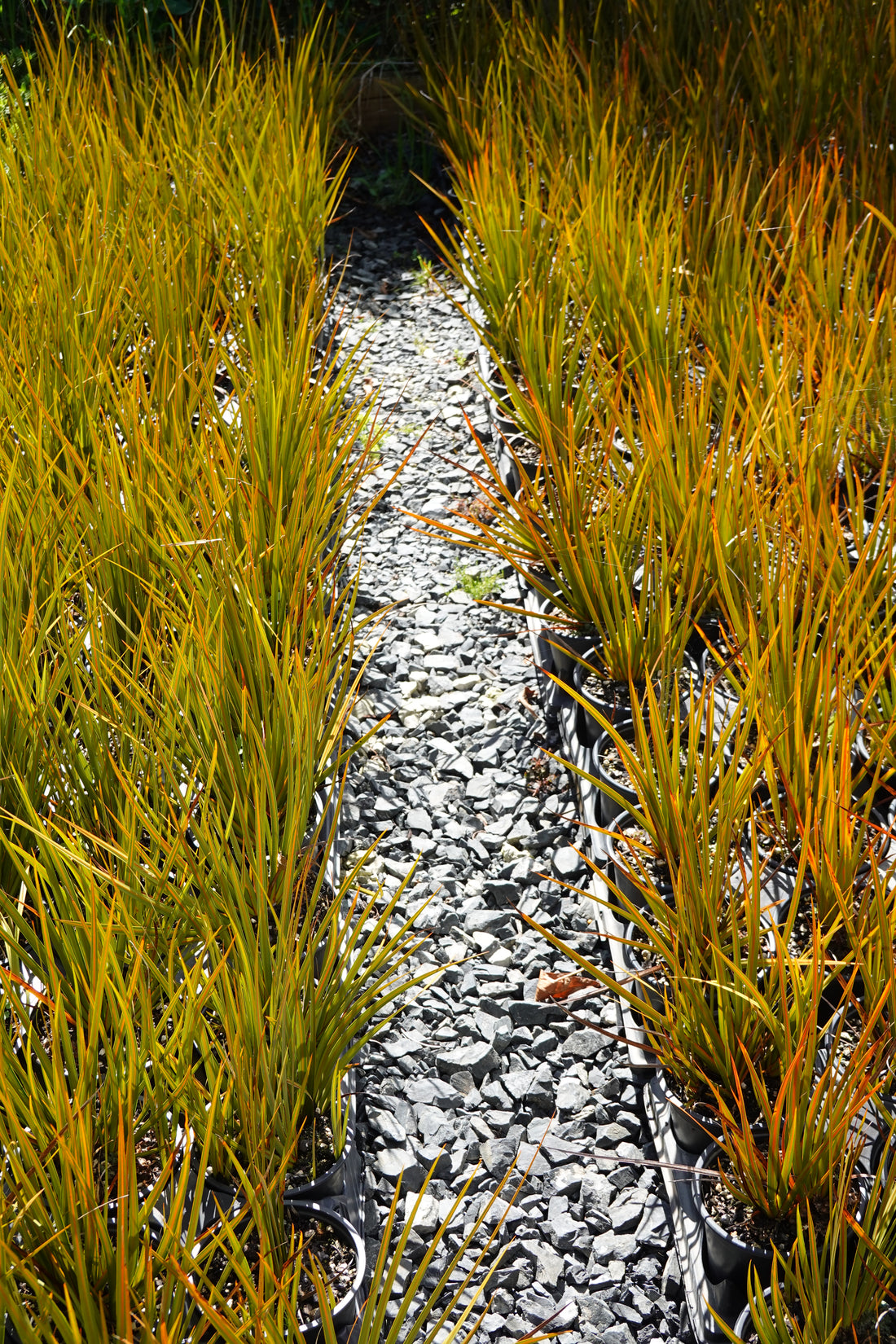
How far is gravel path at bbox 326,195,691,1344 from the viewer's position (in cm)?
121

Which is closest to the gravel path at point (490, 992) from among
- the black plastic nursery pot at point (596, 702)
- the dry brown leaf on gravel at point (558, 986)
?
the dry brown leaf on gravel at point (558, 986)

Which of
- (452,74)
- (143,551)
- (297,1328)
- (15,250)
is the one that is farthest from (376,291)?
(297,1328)

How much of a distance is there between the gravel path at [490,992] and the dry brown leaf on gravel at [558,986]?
0.06ft

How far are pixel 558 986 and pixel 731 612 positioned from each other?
22.9 inches

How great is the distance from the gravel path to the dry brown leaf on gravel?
0.02 m

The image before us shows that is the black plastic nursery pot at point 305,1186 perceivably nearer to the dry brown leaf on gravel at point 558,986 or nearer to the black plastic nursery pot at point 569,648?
the dry brown leaf on gravel at point 558,986

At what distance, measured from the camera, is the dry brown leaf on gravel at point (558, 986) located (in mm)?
1481

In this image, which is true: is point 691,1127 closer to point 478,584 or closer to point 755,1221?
A: point 755,1221

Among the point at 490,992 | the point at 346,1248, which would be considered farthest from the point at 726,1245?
the point at 490,992

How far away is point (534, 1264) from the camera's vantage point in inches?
47.6

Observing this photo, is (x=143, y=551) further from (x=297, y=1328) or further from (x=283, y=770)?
(x=297, y=1328)

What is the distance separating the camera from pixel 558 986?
1.48 m

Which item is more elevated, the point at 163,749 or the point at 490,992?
the point at 163,749

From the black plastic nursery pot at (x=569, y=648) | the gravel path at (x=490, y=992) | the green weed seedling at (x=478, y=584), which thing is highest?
the black plastic nursery pot at (x=569, y=648)
